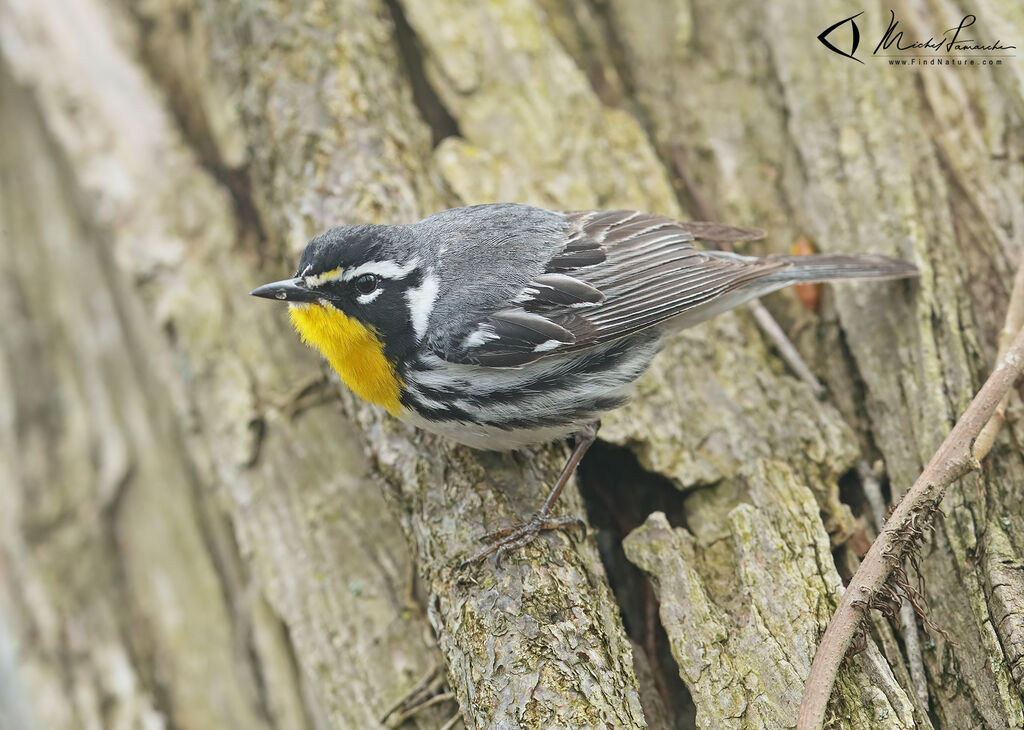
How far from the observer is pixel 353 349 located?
12.4 ft

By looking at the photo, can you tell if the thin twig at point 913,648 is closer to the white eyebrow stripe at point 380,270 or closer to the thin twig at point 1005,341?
the thin twig at point 1005,341

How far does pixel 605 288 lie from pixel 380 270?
98 centimetres

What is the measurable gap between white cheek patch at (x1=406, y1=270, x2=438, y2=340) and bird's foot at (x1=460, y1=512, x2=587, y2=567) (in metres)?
0.85

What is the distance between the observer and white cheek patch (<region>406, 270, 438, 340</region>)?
12.3ft

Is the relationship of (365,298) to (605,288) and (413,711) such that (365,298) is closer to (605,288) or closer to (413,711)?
(605,288)

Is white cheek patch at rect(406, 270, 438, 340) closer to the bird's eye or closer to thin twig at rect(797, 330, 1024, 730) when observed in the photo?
the bird's eye

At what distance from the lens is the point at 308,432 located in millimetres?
4715

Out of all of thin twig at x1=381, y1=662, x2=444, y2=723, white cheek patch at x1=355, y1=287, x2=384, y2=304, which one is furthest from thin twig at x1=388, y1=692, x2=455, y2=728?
white cheek patch at x1=355, y1=287, x2=384, y2=304

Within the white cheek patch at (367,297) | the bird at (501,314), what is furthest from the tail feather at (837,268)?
the white cheek patch at (367,297)

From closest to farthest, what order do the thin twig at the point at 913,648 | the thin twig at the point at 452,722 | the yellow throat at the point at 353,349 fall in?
the thin twig at the point at 913,648
the thin twig at the point at 452,722
the yellow throat at the point at 353,349

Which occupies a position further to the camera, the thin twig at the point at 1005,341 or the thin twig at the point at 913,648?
the thin twig at the point at 1005,341

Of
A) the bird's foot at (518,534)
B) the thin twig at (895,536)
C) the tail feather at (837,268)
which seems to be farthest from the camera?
the tail feather at (837,268)

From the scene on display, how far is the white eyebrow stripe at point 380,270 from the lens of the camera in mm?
3701

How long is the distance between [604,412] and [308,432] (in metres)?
1.69
